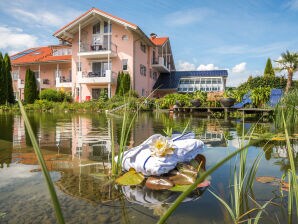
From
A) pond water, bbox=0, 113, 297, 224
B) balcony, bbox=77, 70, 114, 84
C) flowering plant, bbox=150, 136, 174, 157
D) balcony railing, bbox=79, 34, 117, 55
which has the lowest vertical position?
pond water, bbox=0, 113, 297, 224

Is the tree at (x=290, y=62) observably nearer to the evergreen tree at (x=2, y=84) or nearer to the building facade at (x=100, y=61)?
the building facade at (x=100, y=61)

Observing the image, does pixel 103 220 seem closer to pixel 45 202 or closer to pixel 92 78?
pixel 45 202

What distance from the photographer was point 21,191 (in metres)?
2.37

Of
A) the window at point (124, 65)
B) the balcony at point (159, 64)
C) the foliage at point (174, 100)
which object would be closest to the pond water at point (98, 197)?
the foliage at point (174, 100)

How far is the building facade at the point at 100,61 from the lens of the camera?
25469 millimetres

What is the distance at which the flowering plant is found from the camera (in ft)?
8.47

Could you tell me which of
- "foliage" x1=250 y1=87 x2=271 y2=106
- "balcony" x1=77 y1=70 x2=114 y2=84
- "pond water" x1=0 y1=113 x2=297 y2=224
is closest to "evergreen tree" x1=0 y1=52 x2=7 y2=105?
"balcony" x1=77 y1=70 x2=114 y2=84

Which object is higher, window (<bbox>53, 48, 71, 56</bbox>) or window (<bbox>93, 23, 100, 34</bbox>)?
window (<bbox>93, 23, 100, 34</bbox>)

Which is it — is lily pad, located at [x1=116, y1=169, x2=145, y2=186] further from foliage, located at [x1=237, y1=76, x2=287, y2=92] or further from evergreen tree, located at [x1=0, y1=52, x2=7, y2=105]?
foliage, located at [x1=237, y1=76, x2=287, y2=92]

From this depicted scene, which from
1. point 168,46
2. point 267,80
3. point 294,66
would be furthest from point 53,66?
point 294,66

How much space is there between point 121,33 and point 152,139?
82.5 ft

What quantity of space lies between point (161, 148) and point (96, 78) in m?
23.4

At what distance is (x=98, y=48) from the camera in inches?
1022

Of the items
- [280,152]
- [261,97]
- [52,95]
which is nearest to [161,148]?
[280,152]
